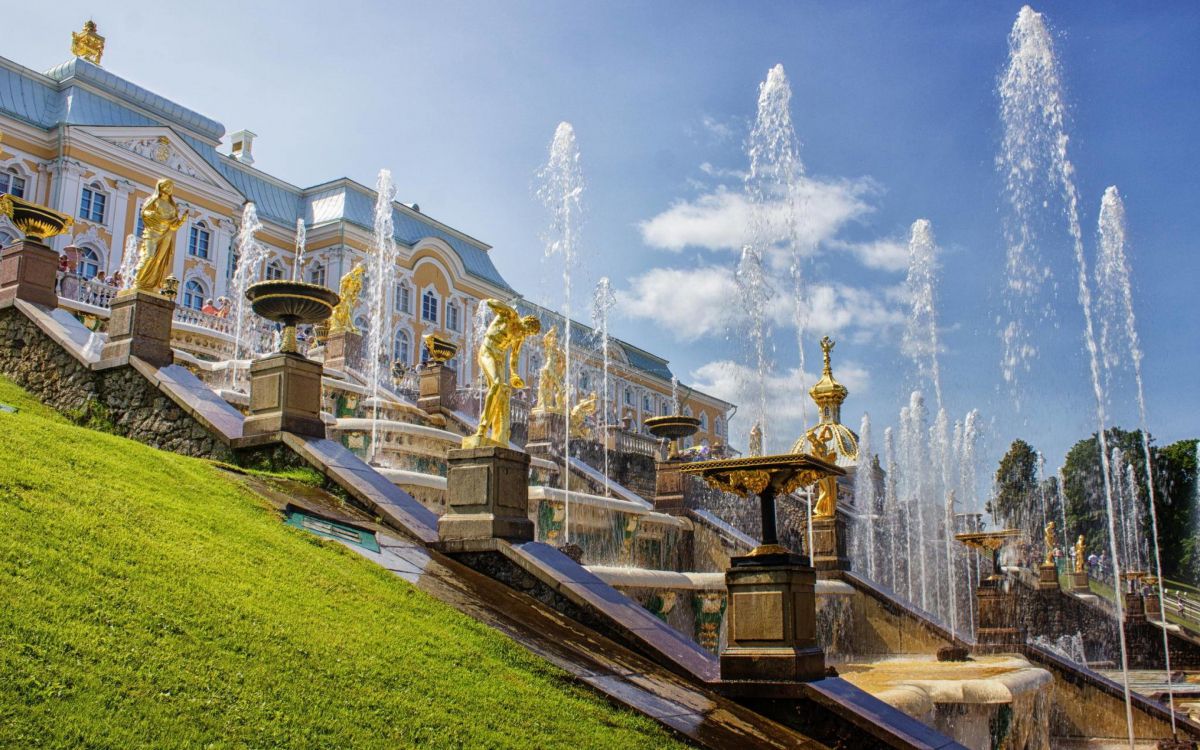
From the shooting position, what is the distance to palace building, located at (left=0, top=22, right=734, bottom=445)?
3828 centimetres

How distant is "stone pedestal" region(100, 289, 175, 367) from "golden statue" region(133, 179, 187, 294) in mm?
573

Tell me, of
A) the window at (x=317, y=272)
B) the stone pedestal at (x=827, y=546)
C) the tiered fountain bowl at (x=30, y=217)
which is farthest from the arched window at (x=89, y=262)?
the stone pedestal at (x=827, y=546)

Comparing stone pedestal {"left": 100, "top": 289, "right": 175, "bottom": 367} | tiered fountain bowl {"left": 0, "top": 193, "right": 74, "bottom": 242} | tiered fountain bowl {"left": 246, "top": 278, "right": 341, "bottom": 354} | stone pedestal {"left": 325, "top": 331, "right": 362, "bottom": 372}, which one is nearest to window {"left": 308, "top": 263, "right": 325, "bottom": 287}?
stone pedestal {"left": 325, "top": 331, "right": 362, "bottom": 372}

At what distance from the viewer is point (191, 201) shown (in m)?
43.0

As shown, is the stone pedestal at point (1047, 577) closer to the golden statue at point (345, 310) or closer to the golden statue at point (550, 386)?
the golden statue at point (550, 386)

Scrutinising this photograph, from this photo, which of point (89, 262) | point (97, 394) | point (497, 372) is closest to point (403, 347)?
point (89, 262)

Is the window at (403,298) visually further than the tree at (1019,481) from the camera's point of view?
No

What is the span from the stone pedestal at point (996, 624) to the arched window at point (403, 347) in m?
37.7

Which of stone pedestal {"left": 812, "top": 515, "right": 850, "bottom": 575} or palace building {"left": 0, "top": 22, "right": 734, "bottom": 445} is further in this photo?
palace building {"left": 0, "top": 22, "right": 734, "bottom": 445}

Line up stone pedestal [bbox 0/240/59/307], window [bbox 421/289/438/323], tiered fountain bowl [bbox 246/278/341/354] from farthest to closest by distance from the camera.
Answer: window [bbox 421/289/438/323]
stone pedestal [bbox 0/240/59/307]
tiered fountain bowl [bbox 246/278/341/354]

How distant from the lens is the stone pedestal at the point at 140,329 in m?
13.4

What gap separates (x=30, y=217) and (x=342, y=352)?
10.6 meters

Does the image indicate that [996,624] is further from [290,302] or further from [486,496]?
[290,302]

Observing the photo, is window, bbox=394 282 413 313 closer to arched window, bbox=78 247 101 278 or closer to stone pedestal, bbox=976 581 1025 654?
arched window, bbox=78 247 101 278
